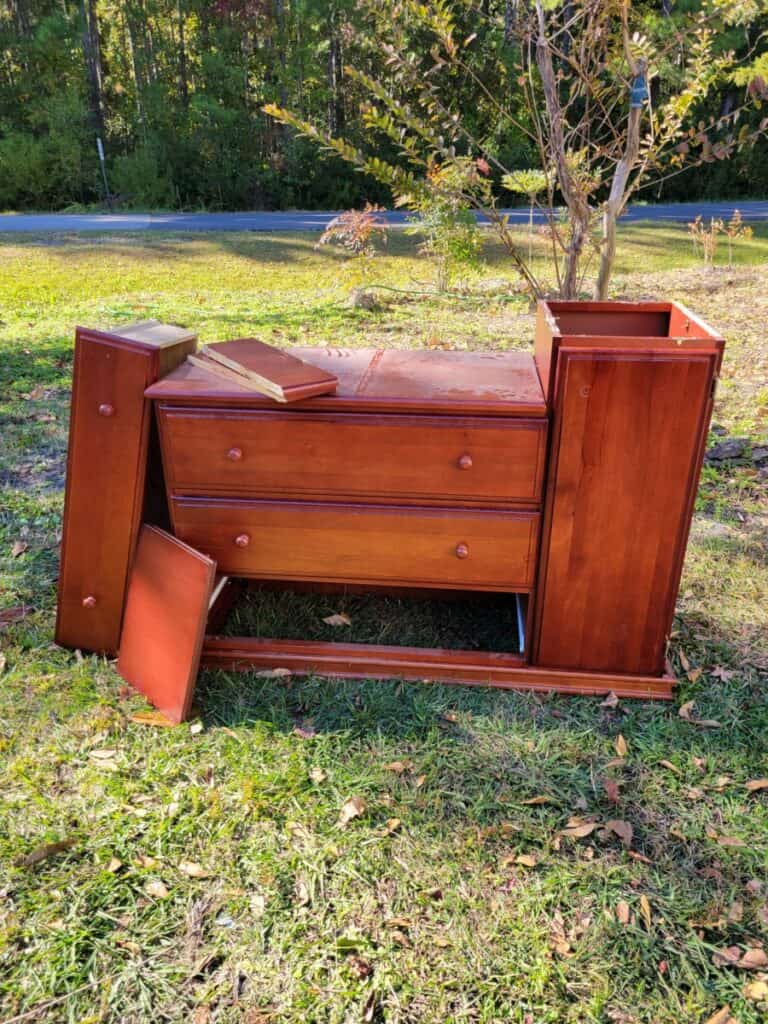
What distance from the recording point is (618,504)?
7.80ft

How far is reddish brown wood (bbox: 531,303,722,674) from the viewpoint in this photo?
87.4 inches

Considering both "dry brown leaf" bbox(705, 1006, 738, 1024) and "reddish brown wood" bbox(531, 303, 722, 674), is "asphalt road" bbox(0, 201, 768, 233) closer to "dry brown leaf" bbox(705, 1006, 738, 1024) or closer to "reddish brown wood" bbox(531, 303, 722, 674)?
"reddish brown wood" bbox(531, 303, 722, 674)

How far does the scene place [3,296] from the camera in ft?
28.7

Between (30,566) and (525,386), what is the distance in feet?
7.48

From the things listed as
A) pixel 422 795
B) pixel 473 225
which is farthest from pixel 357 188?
pixel 422 795

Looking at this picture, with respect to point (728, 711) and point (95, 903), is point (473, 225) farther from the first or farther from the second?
point (95, 903)

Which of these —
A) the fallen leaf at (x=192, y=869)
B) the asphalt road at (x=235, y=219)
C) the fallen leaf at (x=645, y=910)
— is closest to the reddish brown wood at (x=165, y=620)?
the fallen leaf at (x=192, y=869)

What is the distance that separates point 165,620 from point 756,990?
1.88m

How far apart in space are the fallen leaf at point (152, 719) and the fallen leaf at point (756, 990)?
170 centimetres

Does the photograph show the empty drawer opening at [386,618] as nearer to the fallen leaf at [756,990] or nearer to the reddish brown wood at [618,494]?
the reddish brown wood at [618,494]

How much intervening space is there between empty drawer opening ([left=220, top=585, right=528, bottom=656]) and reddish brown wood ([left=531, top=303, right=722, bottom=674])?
1.04 ft

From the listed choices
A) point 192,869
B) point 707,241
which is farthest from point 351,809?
point 707,241

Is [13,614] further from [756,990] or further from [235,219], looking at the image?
[235,219]

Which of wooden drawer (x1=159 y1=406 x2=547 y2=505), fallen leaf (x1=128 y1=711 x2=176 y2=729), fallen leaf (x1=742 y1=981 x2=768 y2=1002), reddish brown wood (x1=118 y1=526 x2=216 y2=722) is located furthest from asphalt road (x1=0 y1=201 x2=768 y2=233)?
fallen leaf (x1=742 y1=981 x2=768 y2=1002)
